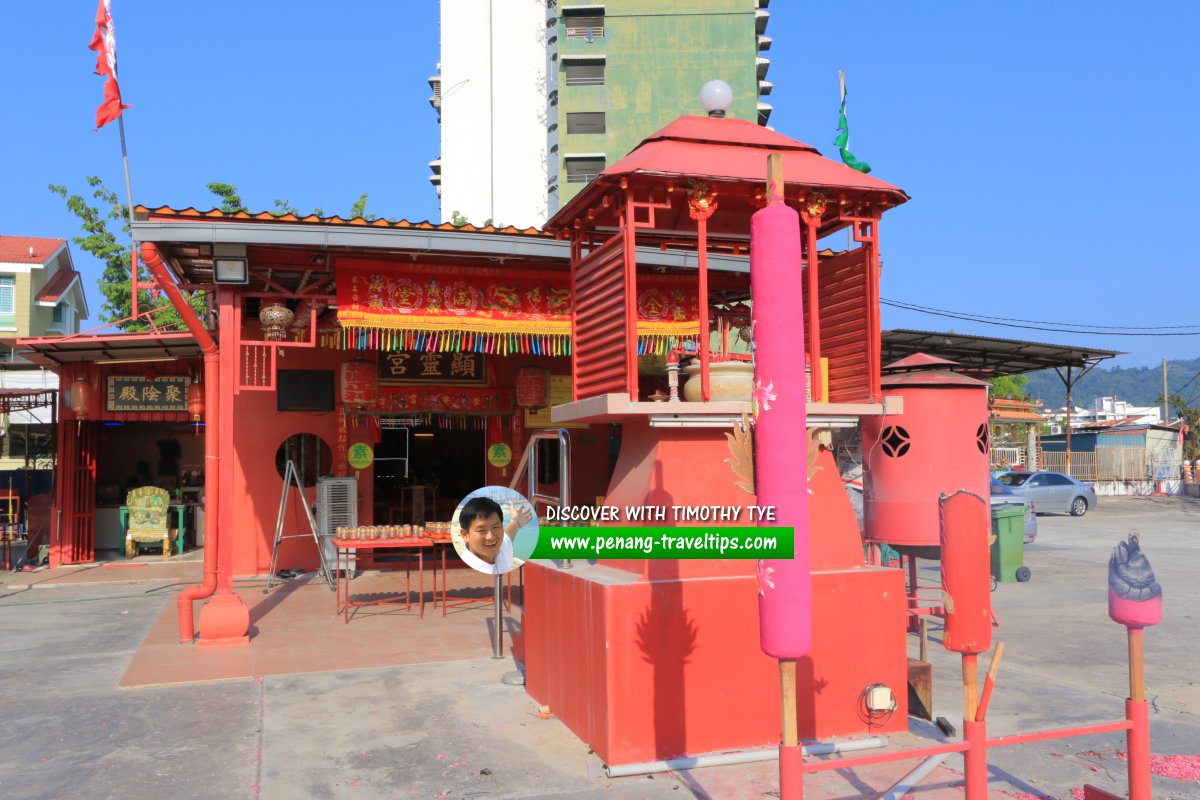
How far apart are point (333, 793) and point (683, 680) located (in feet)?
6.63

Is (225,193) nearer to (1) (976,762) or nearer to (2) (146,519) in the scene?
(2) (146,519)

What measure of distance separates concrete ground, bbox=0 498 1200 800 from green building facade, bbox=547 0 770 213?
33.1 meters

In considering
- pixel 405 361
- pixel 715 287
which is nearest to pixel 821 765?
pixel 715 287

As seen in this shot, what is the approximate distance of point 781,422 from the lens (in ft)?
12.0

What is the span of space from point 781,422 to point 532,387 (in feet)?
33.3

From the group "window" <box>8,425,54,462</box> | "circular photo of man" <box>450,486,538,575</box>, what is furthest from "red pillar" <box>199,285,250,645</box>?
"window" <box>8,425,54,462</box>

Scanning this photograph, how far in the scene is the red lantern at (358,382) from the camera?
13.1m

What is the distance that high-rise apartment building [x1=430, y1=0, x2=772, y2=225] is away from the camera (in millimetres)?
39906

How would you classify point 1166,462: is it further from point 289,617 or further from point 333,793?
point 333,793

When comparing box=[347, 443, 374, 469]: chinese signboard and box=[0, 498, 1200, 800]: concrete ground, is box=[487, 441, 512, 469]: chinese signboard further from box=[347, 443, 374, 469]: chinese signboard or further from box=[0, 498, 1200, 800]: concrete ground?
box=[0, 498, 1200, 800]: concrete ground

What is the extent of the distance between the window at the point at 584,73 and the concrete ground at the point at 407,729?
34665mm

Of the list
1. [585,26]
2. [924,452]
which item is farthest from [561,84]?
[924,452]

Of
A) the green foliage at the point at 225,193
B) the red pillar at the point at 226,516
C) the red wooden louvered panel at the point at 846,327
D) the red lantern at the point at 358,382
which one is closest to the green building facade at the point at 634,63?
the green foliage at the point at 225,193

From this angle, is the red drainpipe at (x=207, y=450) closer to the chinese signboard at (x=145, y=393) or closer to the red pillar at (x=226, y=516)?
the red pillar at (x=226, y=516)
